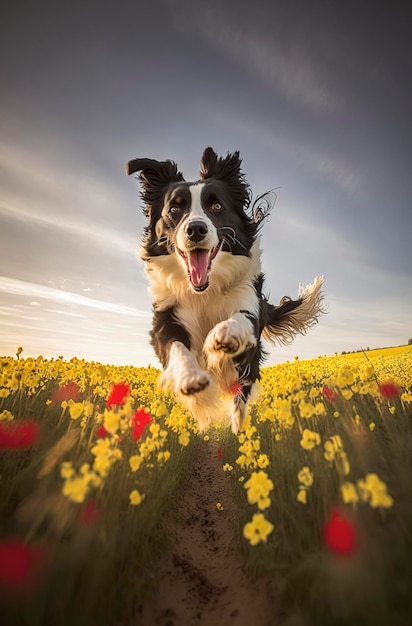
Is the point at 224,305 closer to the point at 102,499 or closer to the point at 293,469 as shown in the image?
the point at 293,469

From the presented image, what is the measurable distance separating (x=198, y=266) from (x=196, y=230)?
1.69 feet

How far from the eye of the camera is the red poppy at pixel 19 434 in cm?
298

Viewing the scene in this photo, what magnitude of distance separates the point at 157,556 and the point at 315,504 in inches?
44.7

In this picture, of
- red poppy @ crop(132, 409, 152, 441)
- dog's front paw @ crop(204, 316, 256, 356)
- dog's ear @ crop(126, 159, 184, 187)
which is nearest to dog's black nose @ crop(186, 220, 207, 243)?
dog's front paw @ crop(204, 316, 256, 356)

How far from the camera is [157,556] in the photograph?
2.46m

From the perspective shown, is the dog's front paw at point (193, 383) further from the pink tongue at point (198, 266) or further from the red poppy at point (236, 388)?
the red poppy at point (236, 388)

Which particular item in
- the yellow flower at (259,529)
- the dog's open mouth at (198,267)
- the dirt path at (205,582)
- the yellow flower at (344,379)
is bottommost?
the dirt path at (205,582)

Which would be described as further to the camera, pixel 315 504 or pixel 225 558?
pixel 225 558

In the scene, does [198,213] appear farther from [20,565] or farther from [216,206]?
[20,565]

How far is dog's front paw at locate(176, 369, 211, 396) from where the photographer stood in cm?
345

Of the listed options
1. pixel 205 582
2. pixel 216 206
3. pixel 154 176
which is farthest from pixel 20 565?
pixel 154 176

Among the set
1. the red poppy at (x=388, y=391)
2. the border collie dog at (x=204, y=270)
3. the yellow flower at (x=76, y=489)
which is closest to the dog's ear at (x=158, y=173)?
the border collie dog at (x=204, y=270)

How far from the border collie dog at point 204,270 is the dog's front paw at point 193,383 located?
17.1 inches

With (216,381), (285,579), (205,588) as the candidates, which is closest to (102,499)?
(205,588)
